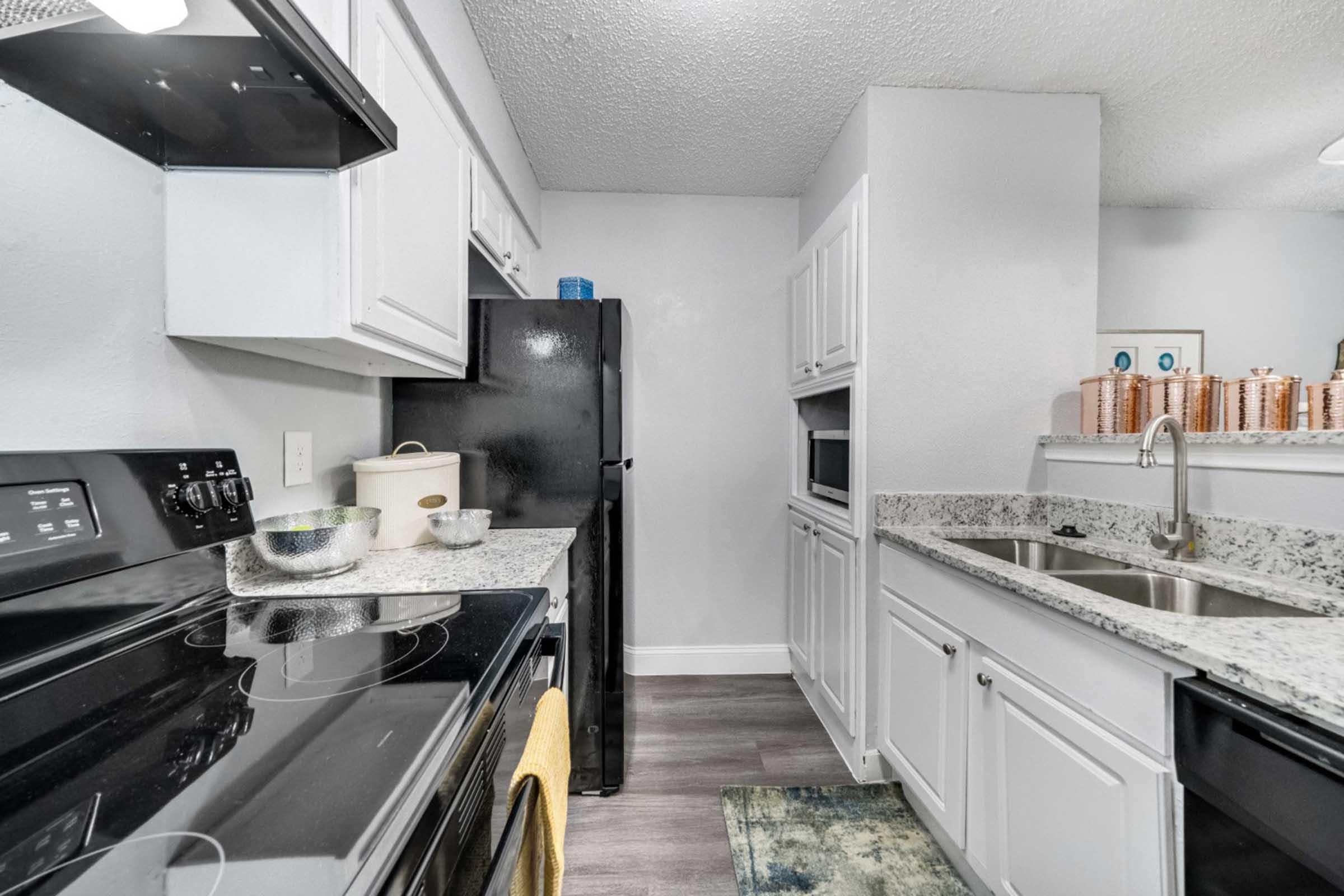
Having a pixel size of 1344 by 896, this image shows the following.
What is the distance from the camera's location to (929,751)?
1.52 m

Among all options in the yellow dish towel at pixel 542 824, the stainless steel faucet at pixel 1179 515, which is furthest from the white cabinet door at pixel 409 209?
the stainless steel faucet at pixel 1179 515

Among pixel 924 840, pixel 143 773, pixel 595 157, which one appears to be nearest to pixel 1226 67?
pixel 595 157

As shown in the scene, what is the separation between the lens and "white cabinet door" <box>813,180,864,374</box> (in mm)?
1910

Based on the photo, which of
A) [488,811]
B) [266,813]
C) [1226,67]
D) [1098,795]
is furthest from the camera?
[1226,67]

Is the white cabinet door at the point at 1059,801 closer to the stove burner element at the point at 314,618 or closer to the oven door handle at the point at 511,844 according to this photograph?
the oven door handle at the point at 511,844

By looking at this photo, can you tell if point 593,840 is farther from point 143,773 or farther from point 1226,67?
point 1226,67

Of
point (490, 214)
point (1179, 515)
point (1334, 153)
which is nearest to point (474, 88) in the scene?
point (490, 214)

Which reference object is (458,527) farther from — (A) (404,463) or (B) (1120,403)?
(B) (1120,403)

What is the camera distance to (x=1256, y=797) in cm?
72

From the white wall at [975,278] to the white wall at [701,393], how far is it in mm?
889

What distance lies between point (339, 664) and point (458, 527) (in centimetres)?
68

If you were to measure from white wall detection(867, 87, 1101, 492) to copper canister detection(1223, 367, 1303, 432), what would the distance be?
0.47 m

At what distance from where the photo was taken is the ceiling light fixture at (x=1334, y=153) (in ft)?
5.57

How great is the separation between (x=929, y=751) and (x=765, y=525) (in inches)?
53.4
